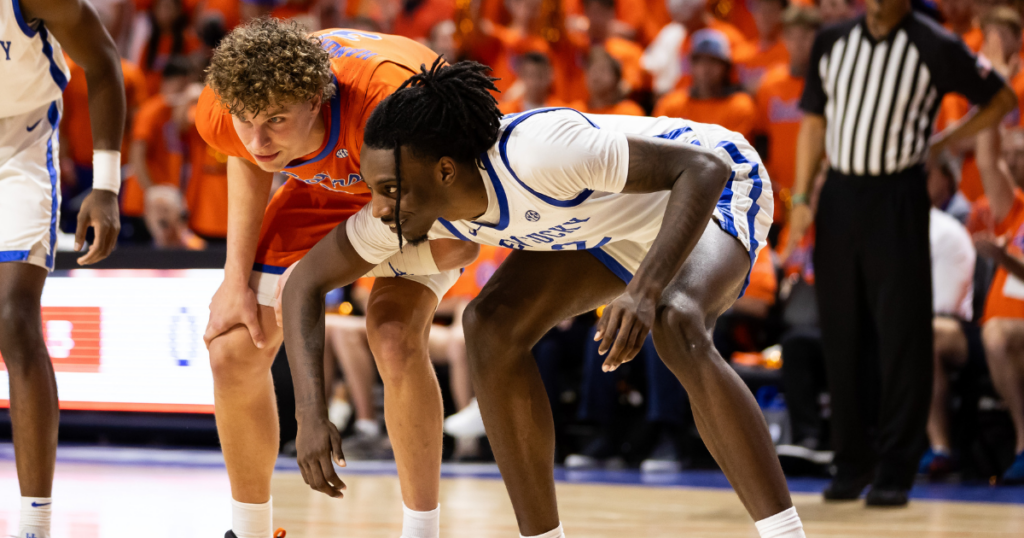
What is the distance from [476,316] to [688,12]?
5165 millimetres

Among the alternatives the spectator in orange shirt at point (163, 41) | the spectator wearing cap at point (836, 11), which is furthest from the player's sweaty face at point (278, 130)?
the spectator in orange shirt at point (163, 41)

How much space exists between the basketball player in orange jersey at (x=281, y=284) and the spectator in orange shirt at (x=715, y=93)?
358 centimetres

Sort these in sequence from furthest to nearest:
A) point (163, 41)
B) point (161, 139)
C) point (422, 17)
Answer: point (163, 41) → point (422, 17) → point (161, 139)

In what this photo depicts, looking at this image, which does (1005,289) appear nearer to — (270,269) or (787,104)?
(787,104)

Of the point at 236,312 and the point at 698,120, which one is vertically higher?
the point at 236,312

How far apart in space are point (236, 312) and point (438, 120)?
0.94 m

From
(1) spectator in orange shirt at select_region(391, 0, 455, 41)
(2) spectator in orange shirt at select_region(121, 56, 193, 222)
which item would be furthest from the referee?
(2) spectator in orange shirt at select_region(121, 56, 193, 222)

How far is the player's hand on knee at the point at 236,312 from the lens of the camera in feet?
9.53

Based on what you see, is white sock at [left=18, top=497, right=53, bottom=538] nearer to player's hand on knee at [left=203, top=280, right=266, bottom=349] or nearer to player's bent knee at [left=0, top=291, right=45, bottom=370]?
player's bent knee at [left=0, top=291, right=45, bottom=370]

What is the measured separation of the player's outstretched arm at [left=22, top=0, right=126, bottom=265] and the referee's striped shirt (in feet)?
9.80

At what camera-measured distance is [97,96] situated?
10.1ft

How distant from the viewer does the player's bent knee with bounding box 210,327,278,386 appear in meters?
2.91

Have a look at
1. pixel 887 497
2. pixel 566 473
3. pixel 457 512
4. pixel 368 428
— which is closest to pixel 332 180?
pixel 457 512

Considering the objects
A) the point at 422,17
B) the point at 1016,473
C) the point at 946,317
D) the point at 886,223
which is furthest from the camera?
the point at 422,17
